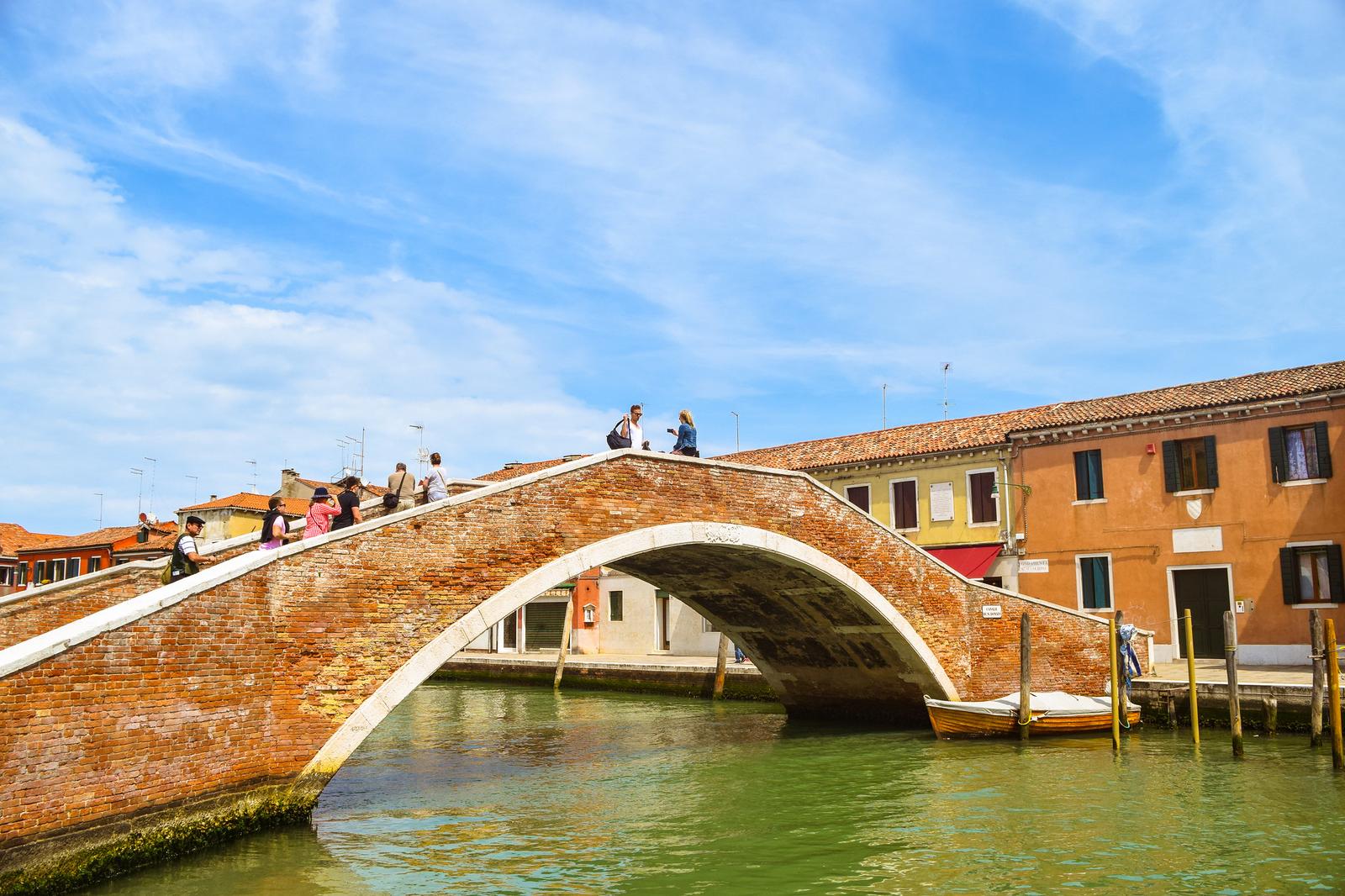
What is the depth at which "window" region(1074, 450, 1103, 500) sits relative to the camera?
2008 centimetres

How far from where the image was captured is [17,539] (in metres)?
42.9

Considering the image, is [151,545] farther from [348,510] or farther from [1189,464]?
[1189,464]

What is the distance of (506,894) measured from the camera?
7.45 meters

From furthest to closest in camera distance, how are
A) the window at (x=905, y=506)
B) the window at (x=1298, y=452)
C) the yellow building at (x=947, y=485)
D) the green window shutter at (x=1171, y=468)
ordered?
the window at (x=905, y=506), the yellow building at (x=947, y=485), the green window shutter at (x=1171, y=468), the window at (x=1298, y=452)

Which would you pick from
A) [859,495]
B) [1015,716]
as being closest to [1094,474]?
[859,495]

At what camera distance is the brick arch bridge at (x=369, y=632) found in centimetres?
717

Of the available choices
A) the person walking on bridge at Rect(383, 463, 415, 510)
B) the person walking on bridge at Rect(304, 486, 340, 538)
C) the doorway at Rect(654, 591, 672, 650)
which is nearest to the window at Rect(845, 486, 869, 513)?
the doorway at Rect(654, 591, 672, 650)

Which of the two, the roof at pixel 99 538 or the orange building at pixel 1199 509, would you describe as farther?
the roof at pixel 99 538

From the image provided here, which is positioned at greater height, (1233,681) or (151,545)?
(151,545)

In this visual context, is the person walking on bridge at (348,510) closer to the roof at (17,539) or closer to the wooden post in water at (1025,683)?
the wooden post in water at (1025,683)

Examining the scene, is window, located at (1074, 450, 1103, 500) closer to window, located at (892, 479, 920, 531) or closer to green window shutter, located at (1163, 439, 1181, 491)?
green window shutter, located at (1163, 439, 1181, 491)

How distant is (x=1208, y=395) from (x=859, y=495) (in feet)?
24.3

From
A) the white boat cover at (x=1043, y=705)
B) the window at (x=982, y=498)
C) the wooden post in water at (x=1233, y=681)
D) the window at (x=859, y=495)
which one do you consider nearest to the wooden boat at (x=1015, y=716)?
the white boat cover at (x=1043, y=705)

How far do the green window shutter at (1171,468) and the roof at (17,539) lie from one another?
38.4m
